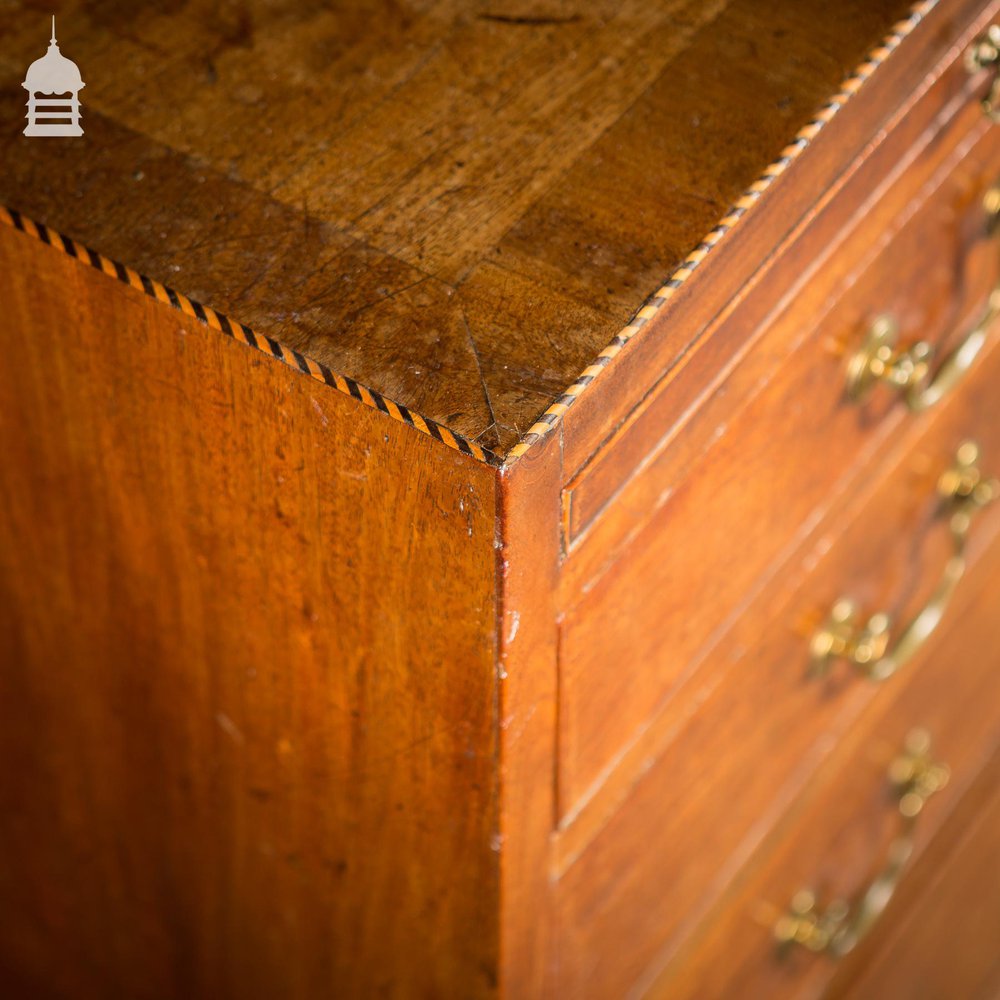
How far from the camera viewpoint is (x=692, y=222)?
45 cm

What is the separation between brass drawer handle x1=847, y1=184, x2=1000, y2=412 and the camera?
1.95ft

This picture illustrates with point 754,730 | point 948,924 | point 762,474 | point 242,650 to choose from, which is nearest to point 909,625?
point 754,730

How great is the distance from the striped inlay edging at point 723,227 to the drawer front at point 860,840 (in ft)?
1.37

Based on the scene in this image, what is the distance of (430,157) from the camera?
0.47 m

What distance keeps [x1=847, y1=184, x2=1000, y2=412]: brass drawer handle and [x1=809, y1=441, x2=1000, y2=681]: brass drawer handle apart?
0.11 metres

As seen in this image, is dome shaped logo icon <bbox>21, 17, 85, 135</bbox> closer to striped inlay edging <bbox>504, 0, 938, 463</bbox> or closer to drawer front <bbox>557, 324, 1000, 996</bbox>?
striped inlay edging <bbox>504, 0, 938, 463</bbox>

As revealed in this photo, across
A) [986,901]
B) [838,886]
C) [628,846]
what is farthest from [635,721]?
[986,901]

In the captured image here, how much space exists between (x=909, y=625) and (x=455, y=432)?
1.48 ft

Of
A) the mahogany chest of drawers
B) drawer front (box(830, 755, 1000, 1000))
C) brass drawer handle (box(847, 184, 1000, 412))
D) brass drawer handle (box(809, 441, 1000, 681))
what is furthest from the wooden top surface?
drawer front (box(830, 755, 1000, 1000))

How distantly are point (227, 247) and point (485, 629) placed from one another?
135mm

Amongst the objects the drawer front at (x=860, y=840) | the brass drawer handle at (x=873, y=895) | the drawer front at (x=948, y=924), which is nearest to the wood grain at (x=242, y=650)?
the drawer front at (x=860, y=840)

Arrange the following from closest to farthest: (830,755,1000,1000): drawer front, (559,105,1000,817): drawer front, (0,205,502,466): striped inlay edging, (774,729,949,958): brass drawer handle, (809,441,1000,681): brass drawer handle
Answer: (0,205,502,466): striped inlay edging < (559,105,1000,817): drawer front < (809,441,1000,681): brass drawer handle < (774,729,949,958): brass drawer handle < (830,755,1000,1000): drawer front

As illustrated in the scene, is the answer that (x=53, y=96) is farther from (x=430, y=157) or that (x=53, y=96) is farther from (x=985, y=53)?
(x=985, y=53)

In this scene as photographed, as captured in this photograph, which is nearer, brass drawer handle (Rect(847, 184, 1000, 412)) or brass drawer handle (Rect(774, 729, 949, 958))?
brass drawer handle (Rect(847, 184, 1000, 412))
